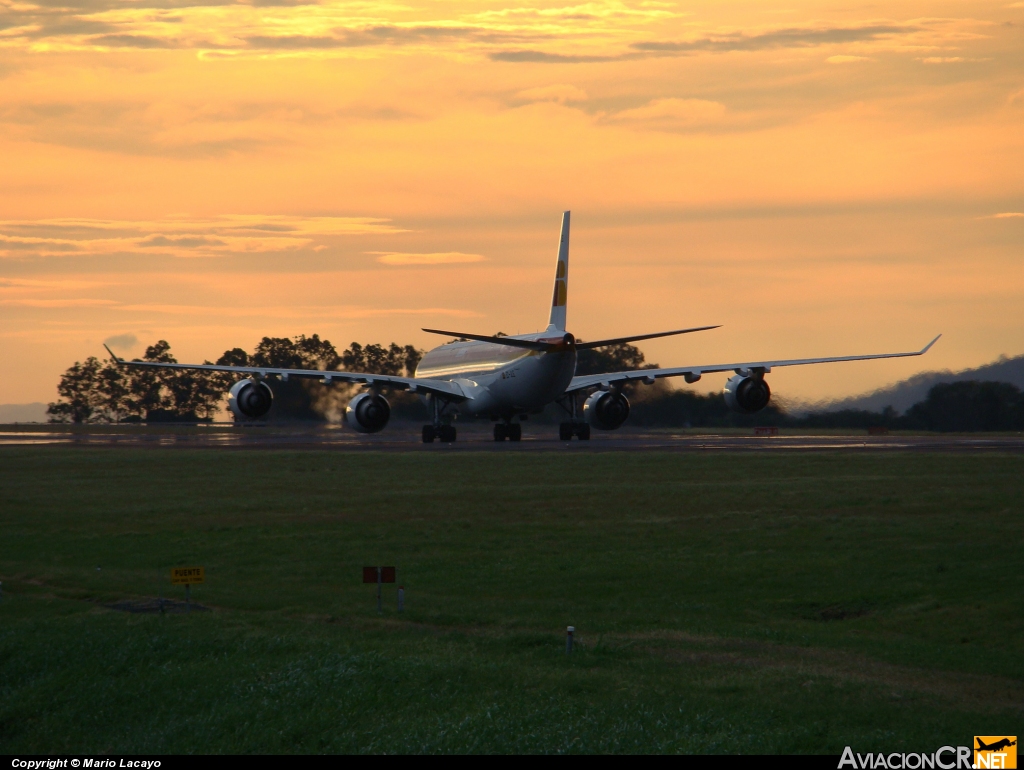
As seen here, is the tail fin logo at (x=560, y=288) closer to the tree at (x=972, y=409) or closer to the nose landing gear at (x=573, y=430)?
the nose landing gear at (x=573, y=430)

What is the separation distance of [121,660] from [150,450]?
148ft

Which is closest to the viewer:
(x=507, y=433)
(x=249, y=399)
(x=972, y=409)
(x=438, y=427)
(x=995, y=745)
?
(x=995, y=745)

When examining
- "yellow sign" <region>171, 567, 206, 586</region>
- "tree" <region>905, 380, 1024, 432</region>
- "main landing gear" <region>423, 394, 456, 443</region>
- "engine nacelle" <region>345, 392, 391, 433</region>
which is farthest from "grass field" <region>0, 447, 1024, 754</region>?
"tree" <region>905, 380, 1024, 432</region>

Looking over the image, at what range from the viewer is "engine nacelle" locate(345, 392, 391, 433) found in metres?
62.3

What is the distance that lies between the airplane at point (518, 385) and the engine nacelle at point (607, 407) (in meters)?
0.05

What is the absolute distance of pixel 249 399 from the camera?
63031 mm

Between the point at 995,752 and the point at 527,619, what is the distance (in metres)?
8.81

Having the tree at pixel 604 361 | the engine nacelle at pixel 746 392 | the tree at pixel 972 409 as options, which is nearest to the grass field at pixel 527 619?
the engine nacelle at pixel 746 392

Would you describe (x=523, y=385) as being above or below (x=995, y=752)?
above

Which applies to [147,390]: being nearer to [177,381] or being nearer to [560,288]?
[177,381]

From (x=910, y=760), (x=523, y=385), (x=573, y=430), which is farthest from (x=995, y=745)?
(x=573, y=430)

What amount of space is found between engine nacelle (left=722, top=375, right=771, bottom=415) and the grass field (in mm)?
22947

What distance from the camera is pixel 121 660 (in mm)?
18109

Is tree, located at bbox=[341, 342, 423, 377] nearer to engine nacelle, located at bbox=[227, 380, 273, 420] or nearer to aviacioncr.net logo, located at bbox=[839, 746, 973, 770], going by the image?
engine nacelle, located at bbox=[227, 380, 273, 420]
